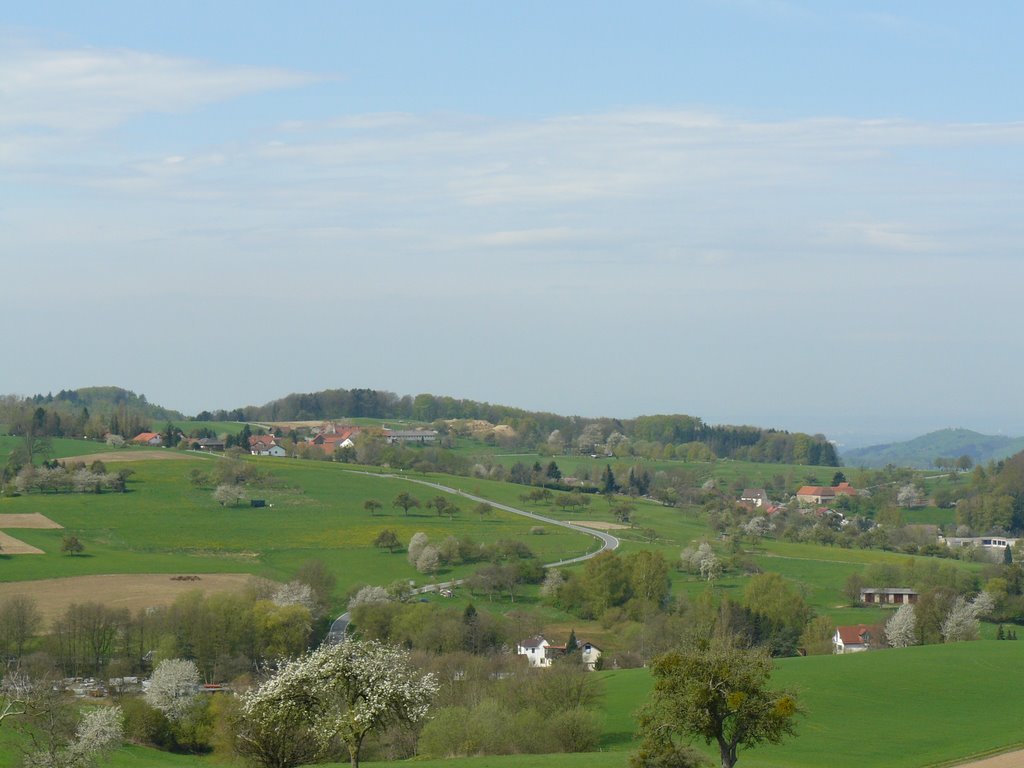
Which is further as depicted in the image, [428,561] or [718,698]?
[428,561]

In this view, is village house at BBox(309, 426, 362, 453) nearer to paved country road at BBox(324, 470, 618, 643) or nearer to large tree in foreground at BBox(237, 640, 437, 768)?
paved country road at BBox(324, 470, 618, 643)

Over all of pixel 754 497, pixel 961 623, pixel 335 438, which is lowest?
pixel 961 623

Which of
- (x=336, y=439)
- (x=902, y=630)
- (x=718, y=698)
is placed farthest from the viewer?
(x=336, y=439)

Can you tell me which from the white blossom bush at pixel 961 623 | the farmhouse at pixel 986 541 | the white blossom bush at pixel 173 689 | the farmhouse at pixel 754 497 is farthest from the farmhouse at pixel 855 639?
the farmhouse at pixel 754 497

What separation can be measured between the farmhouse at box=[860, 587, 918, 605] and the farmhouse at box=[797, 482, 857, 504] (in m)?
67.3

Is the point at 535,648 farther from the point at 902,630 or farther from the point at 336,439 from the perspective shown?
the point at 336,439

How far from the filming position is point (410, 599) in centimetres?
7888

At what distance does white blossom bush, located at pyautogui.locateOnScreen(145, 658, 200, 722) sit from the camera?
48.6 metres

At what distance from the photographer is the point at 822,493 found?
526 feet

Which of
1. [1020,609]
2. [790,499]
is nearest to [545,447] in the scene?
[790,499]

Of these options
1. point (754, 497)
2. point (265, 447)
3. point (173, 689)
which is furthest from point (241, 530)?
point (754, 497)

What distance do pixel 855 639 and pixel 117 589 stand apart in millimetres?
43416

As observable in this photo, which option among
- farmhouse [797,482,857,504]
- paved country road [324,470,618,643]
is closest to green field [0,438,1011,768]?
paved country road [324,470,618,643]

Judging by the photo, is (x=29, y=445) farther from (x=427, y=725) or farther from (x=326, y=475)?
(x=427, y=725)
